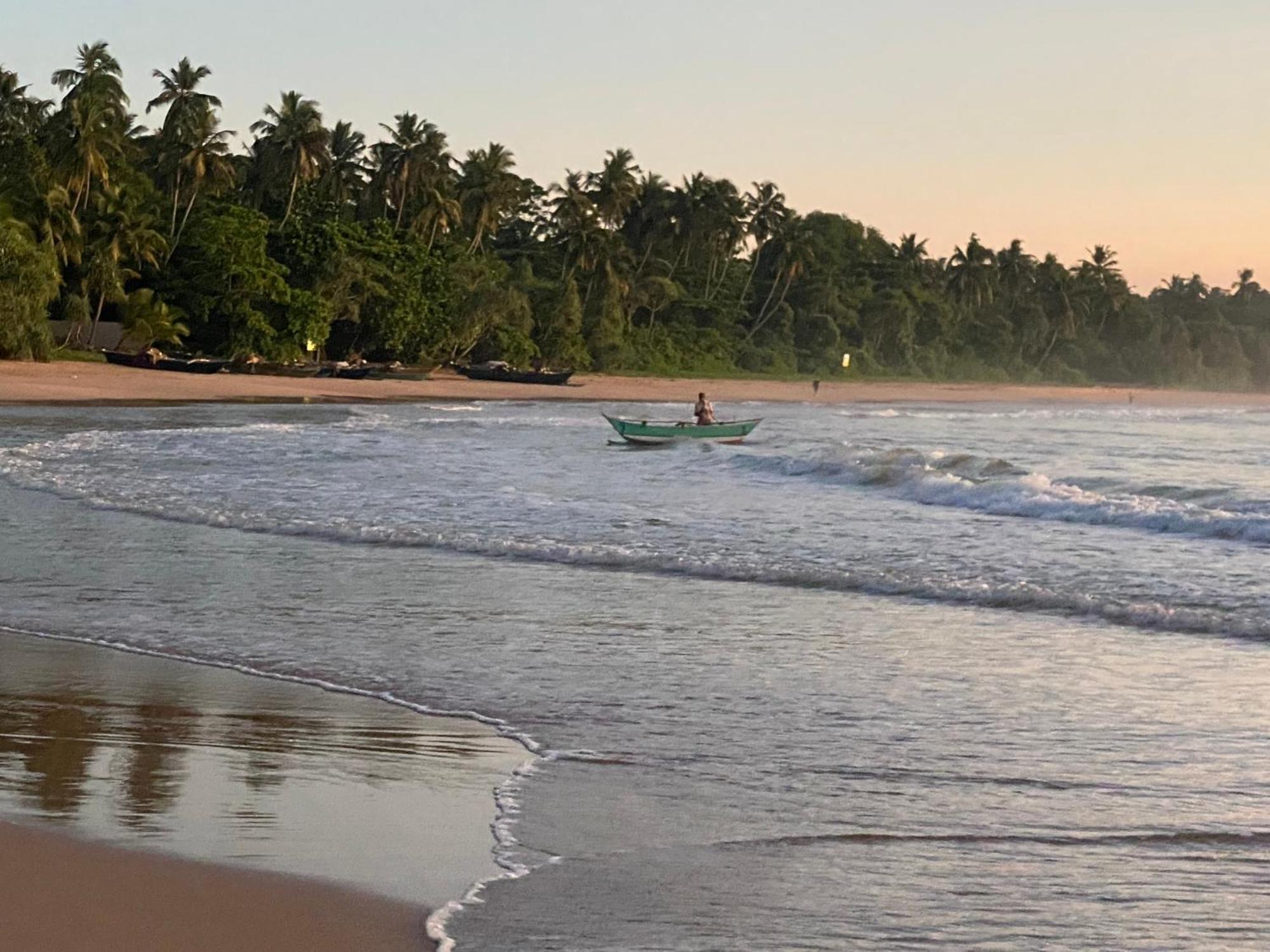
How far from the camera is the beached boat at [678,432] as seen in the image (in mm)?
36469

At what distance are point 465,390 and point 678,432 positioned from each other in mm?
36896

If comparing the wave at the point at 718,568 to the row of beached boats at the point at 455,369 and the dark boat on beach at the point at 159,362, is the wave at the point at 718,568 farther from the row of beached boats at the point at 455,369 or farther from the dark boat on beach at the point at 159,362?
the dark boat on beach at the point at 159,362

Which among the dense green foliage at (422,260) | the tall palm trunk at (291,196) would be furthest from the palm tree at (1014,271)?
the tall palm trunk at (291,196)

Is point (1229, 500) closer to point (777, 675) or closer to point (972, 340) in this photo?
point (777, 675)

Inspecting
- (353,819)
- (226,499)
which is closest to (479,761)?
(353,819)

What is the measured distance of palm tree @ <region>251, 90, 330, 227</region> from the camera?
77.9 meters

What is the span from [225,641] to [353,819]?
14.4 ft

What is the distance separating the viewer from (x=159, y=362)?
2542 inches

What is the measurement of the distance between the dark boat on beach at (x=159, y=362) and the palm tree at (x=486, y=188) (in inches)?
998

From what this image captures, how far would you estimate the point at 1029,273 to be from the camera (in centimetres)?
14262

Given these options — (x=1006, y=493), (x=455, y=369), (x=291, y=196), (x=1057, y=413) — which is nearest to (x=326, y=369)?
(x=455, y=369)

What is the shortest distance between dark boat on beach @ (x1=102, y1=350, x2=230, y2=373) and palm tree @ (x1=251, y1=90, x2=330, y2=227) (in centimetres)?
A: 1293

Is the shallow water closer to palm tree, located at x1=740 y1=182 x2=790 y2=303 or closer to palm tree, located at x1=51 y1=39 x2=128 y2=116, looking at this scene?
palm tree, located at x1=51 y1=39 x2=128 y2=116

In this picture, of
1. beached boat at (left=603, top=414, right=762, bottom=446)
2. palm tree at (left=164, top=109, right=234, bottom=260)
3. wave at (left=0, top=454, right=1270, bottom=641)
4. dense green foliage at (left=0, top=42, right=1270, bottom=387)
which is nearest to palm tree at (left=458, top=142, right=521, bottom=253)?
dense green foliage at (left=0, top=42, right=1270, bottom=387)
